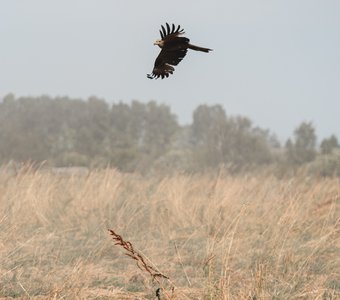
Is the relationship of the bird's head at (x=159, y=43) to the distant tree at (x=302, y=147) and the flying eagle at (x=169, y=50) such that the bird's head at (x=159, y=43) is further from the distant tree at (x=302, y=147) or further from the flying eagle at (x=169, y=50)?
the distant tree at (x=302, y=147)

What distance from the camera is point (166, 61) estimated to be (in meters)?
1.30

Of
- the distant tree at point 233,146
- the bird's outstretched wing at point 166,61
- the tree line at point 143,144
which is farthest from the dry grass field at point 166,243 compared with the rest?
the distant tree at point 233,146

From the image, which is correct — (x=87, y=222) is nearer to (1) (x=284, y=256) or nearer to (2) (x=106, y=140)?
(1) (x=284, y=256)

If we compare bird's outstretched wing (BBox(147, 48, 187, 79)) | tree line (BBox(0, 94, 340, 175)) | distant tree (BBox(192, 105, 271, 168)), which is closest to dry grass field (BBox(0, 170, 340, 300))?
bird's outstretched wing (BBox(147, 48, 187, 79))

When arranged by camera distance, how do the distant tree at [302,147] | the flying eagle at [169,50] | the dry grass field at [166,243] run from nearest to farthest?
the flying eagle at [169,50] < the dry grass field at [166,243] < the distant tree at [302,147]

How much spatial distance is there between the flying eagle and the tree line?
38.4ft

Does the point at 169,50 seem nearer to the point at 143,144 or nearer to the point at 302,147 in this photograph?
→ the point at 302,147

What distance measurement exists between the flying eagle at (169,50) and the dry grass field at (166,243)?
141 centimetres

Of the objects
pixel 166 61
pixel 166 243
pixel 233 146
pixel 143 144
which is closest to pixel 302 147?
pixel 233 146

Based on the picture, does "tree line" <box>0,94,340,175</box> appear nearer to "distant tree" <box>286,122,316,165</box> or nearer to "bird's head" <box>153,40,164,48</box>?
"distant tree" <box>286,122,316,165</box>

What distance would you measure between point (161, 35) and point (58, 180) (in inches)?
336

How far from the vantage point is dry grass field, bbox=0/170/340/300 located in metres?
3.62

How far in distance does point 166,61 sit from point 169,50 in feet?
0.11

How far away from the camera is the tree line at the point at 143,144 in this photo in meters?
22.5
